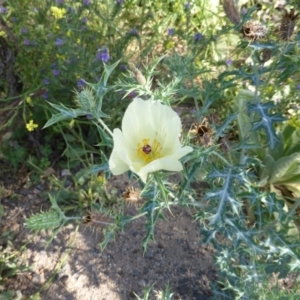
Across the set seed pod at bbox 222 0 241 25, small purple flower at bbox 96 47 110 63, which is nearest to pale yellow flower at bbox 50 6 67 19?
small purple flower at bbox 96 47 110 63

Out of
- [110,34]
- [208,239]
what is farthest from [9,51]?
[208,239]

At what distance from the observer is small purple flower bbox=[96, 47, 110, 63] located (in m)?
A: 2.09

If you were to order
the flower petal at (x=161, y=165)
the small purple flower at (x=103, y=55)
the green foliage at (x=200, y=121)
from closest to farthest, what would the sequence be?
the flower petal at (x=161, y=165) < the green foliage at (x=200, y=121) < the small purple flower at (x=103, y=55)

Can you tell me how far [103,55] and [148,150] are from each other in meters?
1.04

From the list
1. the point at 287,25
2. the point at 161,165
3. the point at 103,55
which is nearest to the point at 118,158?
the point at 161,165

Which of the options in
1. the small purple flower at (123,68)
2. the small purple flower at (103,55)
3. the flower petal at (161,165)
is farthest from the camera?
the small purple flower at (123,68)

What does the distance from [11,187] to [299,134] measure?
1.45 metres

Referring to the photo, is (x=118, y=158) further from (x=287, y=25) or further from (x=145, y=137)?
(x=287, y=25)

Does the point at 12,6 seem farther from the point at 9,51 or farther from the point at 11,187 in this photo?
the point at 11,187

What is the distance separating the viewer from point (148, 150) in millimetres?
1165

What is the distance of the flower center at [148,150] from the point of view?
1.17m

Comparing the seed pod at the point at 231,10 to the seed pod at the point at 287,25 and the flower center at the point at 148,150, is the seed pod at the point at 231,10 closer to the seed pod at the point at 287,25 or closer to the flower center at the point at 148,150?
the seed pod at the point at 287,25

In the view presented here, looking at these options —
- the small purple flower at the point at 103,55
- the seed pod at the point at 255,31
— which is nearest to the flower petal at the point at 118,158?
the seed pod at the point at 255,31

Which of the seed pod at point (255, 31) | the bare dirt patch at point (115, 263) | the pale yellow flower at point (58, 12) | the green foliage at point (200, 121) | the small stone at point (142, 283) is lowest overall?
the small stone at point (142, 283)
